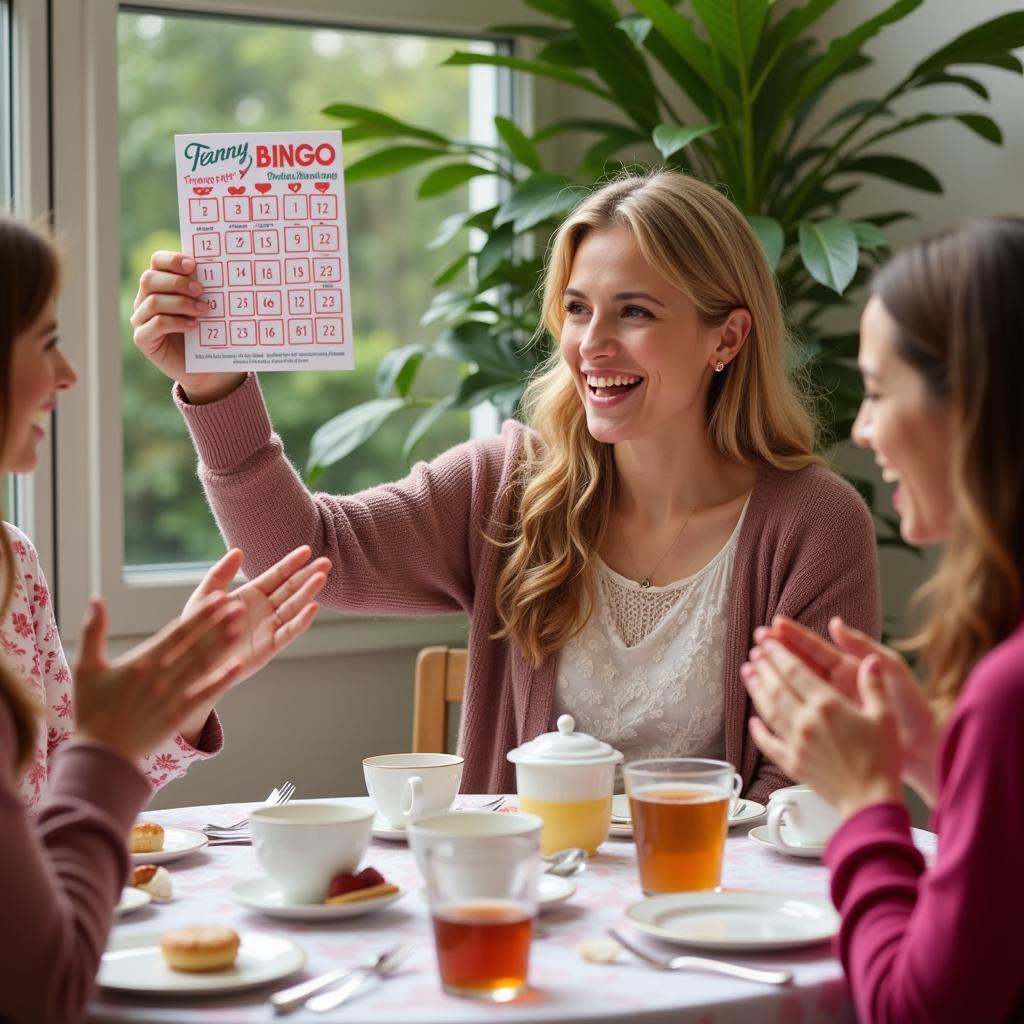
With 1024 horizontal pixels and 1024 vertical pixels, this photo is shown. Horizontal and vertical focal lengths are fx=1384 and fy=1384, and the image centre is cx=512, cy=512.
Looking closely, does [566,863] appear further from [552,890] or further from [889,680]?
[889,680]

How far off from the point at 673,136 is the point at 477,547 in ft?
A: 2.79

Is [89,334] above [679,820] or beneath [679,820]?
above

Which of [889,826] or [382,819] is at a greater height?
[889,826]

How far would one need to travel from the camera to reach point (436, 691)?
2.27 metres

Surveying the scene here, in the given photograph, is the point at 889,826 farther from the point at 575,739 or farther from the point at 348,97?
the point at 348,97

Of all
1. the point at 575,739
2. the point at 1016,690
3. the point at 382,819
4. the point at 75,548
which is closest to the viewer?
the point at 1016,690

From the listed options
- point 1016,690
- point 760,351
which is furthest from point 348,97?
point 1016,690

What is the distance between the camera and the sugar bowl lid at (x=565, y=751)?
139 cm

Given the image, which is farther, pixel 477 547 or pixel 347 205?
pixel 347 205

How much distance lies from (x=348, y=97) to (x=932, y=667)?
2432mm

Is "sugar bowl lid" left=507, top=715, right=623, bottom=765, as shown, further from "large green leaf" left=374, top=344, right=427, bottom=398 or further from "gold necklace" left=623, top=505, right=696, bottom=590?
"large green leaf" left=374, top=344, right=427, bottom=398

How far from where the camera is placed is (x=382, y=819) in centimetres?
152

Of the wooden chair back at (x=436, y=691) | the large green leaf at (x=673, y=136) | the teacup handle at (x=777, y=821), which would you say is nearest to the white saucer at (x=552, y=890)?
the teacup handle at (x=777, y=821)

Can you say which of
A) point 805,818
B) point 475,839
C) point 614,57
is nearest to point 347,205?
point 614,57
